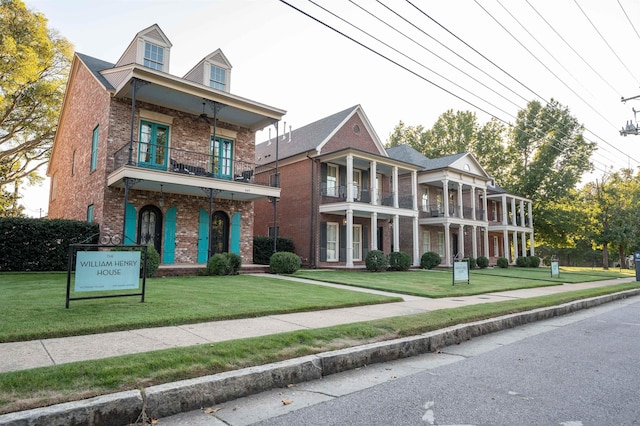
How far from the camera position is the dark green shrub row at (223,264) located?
14.2 meters

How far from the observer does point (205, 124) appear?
682 inches

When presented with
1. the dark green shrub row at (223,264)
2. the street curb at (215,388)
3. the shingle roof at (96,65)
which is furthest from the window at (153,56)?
the street curb at (215,388)

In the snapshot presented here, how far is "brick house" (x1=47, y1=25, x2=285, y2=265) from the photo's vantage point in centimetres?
1448

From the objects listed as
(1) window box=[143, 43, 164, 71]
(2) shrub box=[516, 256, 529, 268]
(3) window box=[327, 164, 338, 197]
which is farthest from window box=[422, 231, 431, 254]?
(1) window box=[143, 43, 164, 71]

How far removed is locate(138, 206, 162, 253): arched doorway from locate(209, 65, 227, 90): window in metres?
6.12

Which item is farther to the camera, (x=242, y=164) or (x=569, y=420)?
(x=242, y=164)

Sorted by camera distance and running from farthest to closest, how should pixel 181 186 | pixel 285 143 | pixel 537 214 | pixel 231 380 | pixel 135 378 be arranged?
pixel 537 214 < pixel 285 143 < pixel 181 186 < pixel 231 380 < pixel 135 378

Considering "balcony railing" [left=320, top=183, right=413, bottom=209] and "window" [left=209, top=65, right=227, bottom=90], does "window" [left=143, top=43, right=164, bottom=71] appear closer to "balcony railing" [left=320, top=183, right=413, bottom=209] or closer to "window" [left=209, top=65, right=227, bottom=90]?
"window" [left=209, top=65, right=227, bottom=90]

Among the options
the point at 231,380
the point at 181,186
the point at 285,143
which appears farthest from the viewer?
the point at 285,143

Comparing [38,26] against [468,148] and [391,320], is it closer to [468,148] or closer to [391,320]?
[391,320]

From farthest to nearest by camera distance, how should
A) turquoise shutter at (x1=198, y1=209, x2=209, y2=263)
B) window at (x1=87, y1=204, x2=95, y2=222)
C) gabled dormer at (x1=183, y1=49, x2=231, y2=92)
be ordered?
gabled dormer at (x1=183, y1=49, x2=231, y2=92) < turquoise shutter at (x1=198, y1=209, x2=209, y2=263) < window at (x1=87, y1=204, x2=95, y2=222)

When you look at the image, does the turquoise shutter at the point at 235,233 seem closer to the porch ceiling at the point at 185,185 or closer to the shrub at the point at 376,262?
the porch ceiling at the point at 185,185

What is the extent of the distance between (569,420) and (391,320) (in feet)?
12.0

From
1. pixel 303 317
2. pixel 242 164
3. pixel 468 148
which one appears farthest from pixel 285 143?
pixel 468 148
